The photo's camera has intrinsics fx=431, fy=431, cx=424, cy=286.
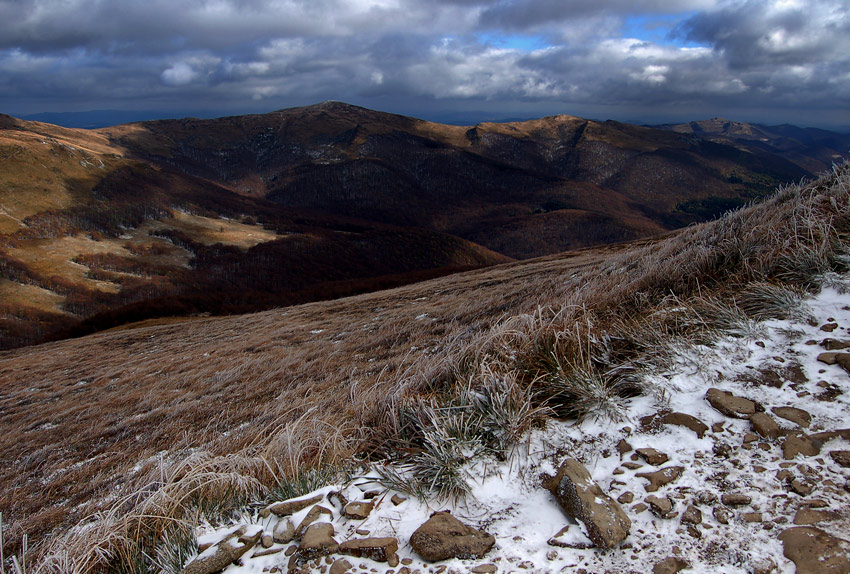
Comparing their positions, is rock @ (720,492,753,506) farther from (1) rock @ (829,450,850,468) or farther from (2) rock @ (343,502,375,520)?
(2) rock @ (343,502,375,520)

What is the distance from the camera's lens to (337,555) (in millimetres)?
2664

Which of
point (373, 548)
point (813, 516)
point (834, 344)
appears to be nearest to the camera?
point (813, 516)

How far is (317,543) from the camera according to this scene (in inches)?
108

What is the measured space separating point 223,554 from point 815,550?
3396mm

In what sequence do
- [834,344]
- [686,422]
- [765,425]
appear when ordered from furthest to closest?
1. [834,344]
2. [686,422]
3. [765,425]

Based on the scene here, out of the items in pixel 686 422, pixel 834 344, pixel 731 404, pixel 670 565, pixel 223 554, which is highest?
pixel 834 344

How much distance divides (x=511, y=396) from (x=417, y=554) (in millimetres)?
1584

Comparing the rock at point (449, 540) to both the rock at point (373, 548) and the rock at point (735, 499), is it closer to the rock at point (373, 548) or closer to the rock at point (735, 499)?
the rock at point (373, 548)

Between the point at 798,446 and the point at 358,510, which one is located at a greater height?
the point at 798,446

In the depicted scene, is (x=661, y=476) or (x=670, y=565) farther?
(x=661, y=476)

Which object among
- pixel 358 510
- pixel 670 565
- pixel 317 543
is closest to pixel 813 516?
pixel 670 565

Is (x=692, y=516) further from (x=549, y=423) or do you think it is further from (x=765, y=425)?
(x=549, y=423)

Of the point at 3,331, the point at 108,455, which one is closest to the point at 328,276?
the point at 3,331

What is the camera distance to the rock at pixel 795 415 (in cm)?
312
